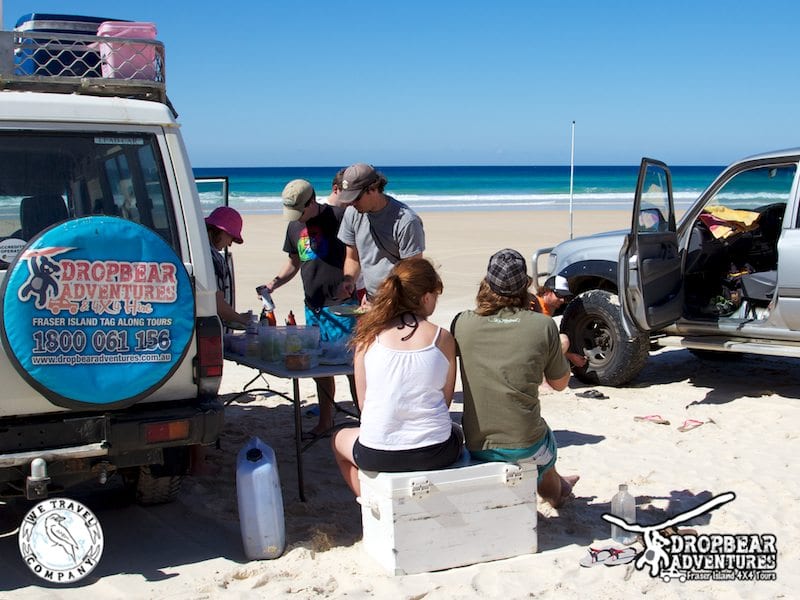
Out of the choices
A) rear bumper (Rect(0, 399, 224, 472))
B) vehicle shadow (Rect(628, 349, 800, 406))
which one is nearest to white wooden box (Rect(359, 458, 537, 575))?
rear bumper (Rect(0, 399, 224, 472))

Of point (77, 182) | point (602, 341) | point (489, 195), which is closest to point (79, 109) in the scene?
point (77, 182)

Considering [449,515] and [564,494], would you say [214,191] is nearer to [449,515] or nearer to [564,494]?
[564,494]

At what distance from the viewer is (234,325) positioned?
17.8 feet

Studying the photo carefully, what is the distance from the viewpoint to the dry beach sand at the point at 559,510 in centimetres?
396

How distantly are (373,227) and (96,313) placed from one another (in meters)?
2.17

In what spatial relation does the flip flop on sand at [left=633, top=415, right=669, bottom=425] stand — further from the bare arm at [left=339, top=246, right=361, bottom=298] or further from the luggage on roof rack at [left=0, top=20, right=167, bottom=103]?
the luggage on roof rack at [left=0, top=20, right=167, bottom=103]

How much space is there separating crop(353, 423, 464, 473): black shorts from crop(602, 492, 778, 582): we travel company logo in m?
0.85

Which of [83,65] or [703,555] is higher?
[83,65]

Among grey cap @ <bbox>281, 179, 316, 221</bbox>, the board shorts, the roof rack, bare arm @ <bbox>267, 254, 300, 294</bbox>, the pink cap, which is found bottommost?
the board shorts

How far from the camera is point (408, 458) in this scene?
4066mm

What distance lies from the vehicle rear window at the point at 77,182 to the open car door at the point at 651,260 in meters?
3.83

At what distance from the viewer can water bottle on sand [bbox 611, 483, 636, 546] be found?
437cm

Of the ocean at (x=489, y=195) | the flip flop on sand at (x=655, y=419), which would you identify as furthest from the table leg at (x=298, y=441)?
the ocean at (x=489, y=195)

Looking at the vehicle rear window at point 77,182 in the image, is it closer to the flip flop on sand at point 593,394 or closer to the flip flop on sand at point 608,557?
the flip flop on sand at point 608,557
